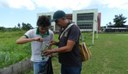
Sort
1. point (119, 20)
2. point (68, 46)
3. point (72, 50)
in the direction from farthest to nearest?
1. point (119, 20)
2. point (72, 50)
3. point (68, 46)

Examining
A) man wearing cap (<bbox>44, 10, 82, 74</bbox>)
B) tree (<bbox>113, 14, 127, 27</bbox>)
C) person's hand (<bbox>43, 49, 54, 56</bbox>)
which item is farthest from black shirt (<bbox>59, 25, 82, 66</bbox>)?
tree (<bbox>113, 14, 127, 27</bbox>)

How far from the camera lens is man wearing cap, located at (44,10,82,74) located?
10.1ft

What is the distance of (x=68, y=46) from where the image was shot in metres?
3.06

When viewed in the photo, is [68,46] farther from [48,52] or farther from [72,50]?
[48,52]

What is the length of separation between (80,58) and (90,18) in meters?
13.9

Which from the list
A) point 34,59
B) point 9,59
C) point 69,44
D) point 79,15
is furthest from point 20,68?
point 79,15

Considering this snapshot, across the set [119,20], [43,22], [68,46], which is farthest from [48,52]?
[119,20]

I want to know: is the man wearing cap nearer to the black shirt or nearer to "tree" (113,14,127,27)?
the black shirt

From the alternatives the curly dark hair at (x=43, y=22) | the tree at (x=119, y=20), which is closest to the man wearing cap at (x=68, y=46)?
the curly dark hair at (x=43, y=22)

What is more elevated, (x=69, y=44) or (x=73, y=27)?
(x=73, y=27)

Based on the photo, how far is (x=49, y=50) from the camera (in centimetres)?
313

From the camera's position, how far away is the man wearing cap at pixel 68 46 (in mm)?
3080

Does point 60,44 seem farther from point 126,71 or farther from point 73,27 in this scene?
point 126,71

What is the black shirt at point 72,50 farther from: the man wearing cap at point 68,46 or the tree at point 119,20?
the tree at point 119,20
